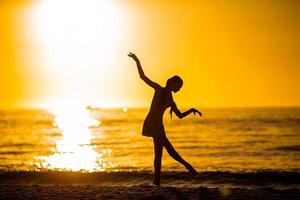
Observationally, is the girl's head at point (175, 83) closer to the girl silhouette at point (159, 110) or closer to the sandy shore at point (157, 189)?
the girl silhouette at point (159, 110)

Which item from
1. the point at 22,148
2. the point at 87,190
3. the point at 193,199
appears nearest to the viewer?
the point at 193,199

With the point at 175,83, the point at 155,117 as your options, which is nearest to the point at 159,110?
the point at 155,117

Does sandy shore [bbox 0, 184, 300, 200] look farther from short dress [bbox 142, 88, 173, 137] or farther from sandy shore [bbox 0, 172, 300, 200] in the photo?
short dress [bbox 142, 88, 173, 137]

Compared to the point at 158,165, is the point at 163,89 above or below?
above

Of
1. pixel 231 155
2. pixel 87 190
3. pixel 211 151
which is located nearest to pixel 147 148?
pixel 211 151

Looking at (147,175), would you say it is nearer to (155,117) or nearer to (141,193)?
(141,193)

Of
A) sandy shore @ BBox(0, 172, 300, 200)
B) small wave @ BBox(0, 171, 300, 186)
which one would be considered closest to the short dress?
sandy shore @ BBox(0, 172, 300, 200)

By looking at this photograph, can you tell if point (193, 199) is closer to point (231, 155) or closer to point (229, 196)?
point (229, 196)

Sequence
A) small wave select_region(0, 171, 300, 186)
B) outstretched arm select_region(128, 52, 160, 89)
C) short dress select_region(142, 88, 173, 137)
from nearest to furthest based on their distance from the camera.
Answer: outstretched arm select_region(128, 52, 160, 89) < short dress select_region(142, 88, 173, 137) < small wave select_region(0, 171, 300, 186)

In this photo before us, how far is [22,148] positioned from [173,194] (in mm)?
26897

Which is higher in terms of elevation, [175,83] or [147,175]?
[175,83]

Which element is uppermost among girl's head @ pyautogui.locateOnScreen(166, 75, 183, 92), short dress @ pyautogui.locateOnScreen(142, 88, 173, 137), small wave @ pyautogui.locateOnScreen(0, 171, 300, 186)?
girl's head @ pyautogui.locateOnScreen(166, 75, 183, 92)

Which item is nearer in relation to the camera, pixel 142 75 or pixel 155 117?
pixel 142 75

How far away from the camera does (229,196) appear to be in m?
9.52
